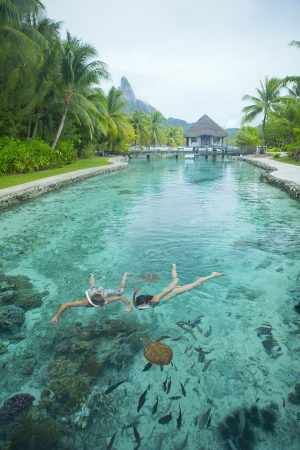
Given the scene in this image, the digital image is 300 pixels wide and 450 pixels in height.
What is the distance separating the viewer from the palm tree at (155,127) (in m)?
50.9

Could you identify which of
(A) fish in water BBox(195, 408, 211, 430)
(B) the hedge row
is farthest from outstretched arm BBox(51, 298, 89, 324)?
(B) the hedge row

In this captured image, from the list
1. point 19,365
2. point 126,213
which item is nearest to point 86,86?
point 126,213

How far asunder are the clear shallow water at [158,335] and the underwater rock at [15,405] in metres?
0.07

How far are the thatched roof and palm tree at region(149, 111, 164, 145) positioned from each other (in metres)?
8.51

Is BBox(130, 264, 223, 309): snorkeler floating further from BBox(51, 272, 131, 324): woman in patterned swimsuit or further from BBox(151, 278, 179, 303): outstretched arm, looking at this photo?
BBox(51, 272, 131, 324): woman in patterned swimsuit

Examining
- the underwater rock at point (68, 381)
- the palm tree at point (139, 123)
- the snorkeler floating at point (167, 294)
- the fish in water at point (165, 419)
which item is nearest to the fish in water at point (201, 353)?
the fish in water at point (165, 419)

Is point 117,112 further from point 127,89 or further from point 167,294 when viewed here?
point 127,89

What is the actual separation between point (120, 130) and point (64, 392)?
113 feet

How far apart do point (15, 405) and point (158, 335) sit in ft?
5.79

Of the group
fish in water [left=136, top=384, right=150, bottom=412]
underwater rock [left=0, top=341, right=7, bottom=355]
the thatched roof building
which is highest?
the thatched roof building

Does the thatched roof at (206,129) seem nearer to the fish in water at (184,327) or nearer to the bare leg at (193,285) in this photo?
the bare leg at (193,285)

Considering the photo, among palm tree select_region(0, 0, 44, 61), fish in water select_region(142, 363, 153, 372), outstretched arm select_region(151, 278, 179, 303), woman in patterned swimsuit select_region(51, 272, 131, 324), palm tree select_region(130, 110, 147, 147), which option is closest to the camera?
fish in water select_region(142, 363, 153, 372)

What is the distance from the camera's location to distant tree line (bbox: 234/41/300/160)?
24938 millimetres

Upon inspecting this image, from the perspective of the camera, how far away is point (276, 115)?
3016 cm
